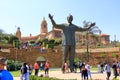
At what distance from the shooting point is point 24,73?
16547mm

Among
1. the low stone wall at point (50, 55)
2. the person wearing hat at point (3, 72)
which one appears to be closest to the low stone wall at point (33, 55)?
the low stone wall at point (50, 55)

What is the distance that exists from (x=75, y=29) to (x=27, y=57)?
84.6 feet

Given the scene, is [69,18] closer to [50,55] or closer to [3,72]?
[3,72]

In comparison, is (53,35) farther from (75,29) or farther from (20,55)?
(75,29)

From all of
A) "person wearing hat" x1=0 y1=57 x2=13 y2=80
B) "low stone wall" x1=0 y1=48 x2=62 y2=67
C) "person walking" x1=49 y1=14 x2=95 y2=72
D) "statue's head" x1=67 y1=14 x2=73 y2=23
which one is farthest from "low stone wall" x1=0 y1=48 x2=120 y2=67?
"person wearing hat" x1=0 y1=57 x2=13 y2=80

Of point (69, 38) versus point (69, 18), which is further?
point (69, 38)

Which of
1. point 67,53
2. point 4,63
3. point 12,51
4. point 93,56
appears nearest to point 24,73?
point 67,53

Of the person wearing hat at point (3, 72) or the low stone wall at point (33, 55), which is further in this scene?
the low stone wall at point (33, 55)

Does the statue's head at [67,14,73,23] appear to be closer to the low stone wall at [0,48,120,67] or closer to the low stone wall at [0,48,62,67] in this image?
the low stone wall at [0,48,120,67]

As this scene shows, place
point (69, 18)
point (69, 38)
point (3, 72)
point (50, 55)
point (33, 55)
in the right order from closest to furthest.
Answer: point (3, 72), point (69, 18), point (69, 38), point (33, 55), point (50, 55)

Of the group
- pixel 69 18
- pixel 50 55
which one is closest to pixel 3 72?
pixel 69 18

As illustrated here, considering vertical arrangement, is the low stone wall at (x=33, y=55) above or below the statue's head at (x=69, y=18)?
below

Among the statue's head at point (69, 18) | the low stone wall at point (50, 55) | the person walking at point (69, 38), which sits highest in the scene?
the statue's head at point (69, 18)

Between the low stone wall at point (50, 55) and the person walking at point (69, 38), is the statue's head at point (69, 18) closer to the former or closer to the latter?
the person walking at point (69, 38)
